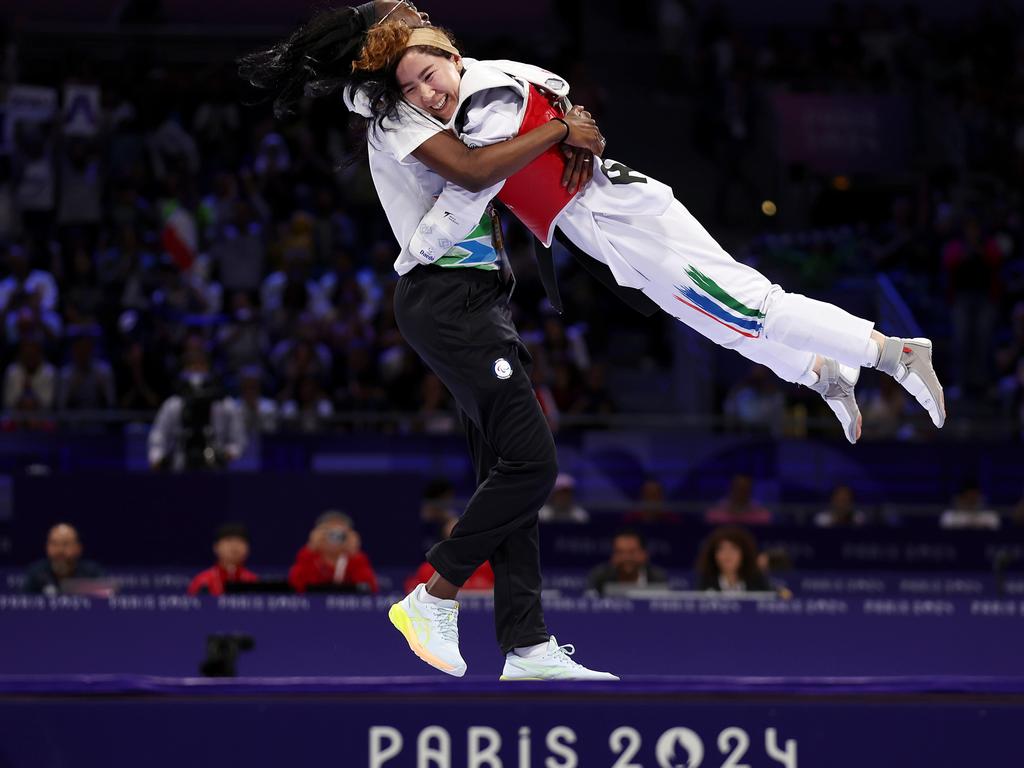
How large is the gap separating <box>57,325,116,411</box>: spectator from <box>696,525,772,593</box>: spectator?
620 cm

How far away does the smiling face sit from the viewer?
4.02 metres

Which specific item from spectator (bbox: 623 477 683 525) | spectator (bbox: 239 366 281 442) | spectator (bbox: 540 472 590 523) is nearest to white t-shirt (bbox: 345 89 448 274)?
spectator (bbox: 540 472 590 523)

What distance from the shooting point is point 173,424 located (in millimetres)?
10602

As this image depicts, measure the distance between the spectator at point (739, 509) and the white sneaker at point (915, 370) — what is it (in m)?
6.33

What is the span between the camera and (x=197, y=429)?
10.4 m

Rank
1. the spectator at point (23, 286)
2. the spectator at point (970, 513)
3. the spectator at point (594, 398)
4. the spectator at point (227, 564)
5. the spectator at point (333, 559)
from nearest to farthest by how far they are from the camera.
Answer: the spectator at point (333, 559), the spectator at point (227, 564), the spectator at point (970, 513), the spectator at point (594, 398), the spectator at point (23, 286)

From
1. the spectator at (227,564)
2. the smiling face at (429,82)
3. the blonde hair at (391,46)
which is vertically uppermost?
the blonde hair at (391,46)

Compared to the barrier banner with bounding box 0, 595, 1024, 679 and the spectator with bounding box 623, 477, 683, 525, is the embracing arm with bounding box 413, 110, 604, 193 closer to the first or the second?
the barrier banner with bounding box 0, 595, 1024, 679

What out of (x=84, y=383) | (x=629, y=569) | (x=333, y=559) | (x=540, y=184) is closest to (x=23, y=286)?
(x=84, y=383)

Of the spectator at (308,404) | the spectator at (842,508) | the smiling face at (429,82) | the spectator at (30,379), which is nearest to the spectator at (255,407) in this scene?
the spectator at (308,404)

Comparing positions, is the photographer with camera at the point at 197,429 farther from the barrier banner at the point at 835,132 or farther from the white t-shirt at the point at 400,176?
the barrier banner at the point at 835,132

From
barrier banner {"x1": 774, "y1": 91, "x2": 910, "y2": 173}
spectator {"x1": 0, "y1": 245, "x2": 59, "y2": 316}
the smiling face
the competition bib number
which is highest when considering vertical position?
barrier banner {"x1": 774, "y1": 91, "x2": 910, "y2": 173}

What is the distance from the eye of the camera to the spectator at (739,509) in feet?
35.1

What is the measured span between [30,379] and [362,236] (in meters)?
4.44
